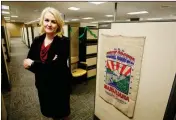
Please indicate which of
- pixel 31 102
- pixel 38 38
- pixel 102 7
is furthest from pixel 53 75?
pixel 102 7

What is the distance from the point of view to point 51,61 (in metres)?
1.21

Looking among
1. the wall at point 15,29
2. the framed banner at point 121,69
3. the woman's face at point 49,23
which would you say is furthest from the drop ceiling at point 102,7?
the wall at point 15,29

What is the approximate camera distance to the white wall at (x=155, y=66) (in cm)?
94

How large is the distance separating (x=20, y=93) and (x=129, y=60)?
2518 mm

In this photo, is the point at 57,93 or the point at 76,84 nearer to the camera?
the point at 57,93

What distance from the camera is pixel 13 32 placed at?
17484 mm

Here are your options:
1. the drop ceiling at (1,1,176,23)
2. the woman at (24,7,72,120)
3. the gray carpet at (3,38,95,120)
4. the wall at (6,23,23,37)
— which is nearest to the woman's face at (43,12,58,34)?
the woman at (24,7,72,120)

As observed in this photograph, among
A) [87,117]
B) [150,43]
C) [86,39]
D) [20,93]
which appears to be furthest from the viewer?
[86,39]

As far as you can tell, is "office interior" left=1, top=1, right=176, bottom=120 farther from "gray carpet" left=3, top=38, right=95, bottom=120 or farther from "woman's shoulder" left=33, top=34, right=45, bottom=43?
"woman's shoulder" left=33, top=34, right=45, bottom=43

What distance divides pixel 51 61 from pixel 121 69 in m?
0.72

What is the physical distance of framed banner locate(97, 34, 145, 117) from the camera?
3.91ft

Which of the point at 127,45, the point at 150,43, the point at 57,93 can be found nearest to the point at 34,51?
the point at 57,93

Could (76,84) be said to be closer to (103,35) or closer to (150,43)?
(103,35)

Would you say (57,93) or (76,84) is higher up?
→ (57,93)
